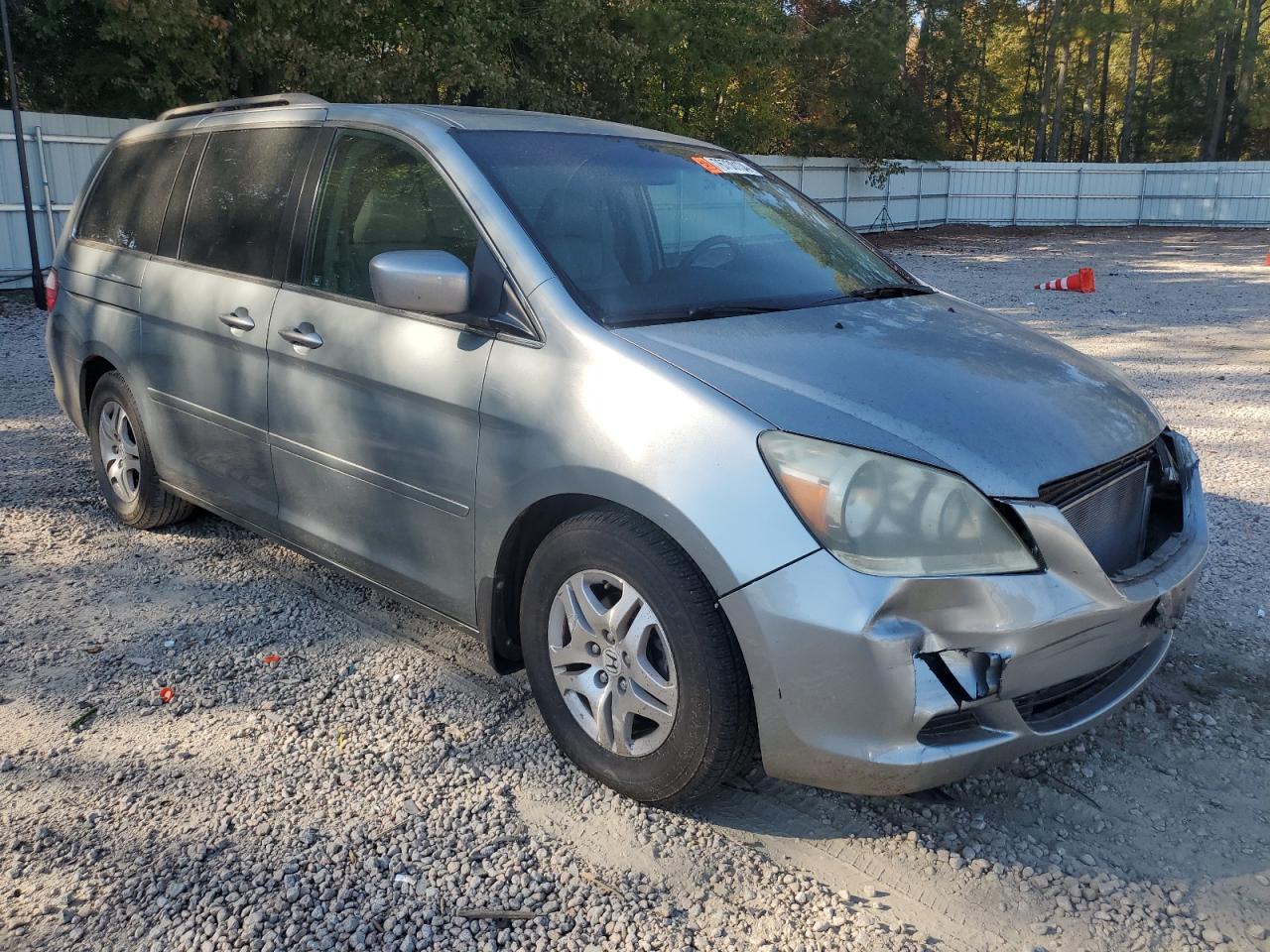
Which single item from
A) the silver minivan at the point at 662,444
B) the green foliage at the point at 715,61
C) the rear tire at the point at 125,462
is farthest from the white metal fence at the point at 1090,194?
the silver minivan at the point at 662,444

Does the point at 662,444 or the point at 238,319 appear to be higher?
the point at 238,319

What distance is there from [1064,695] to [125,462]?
412 centimetres

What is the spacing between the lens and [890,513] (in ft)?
8.35

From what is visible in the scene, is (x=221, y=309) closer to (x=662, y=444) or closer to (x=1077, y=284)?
(x=662, y=444)

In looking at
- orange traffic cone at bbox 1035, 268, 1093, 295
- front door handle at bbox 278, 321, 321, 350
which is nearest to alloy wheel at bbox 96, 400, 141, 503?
front door handle at bbox 278, 321, 321, 350

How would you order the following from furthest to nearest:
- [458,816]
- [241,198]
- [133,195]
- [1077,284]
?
[1077,284], [133,195], [241,198], [458,816]

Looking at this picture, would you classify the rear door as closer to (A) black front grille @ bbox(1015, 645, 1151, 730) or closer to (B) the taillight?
(B) the taillight

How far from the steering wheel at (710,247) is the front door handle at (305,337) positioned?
1.24m

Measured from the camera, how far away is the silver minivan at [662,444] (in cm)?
254

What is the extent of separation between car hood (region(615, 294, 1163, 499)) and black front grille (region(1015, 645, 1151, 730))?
517 millimetres

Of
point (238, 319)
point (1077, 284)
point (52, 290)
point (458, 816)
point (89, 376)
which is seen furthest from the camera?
point (1077, 284)

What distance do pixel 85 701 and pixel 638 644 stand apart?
77.6 inches

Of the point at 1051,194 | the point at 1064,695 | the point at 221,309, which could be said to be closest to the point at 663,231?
the point at 221,309

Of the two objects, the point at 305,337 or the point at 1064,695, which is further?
the point at 305,337
